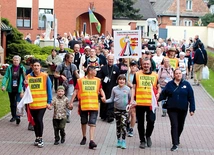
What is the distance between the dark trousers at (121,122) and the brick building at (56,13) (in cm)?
3908

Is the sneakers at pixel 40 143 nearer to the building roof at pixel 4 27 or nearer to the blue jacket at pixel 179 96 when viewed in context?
the blue jacket at pixel 179 96

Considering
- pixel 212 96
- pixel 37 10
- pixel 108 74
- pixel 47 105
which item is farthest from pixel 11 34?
pixel 37 10

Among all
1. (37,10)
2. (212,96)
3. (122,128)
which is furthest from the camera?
(37,10)

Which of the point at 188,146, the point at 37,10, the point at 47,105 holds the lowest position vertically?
the point at 188,146

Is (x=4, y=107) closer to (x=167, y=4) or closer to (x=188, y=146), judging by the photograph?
(x=188, y=146)

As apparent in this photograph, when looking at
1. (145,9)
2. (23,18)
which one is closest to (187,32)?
(145,9)

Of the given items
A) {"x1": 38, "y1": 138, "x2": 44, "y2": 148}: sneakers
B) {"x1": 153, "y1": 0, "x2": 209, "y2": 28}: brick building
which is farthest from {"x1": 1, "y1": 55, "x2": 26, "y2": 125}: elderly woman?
{"x1": 153, "y1": 0, "x2": 209, "y2": 28}: brick building

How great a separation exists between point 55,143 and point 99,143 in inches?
36.3

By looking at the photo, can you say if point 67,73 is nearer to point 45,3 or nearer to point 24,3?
point 24,3

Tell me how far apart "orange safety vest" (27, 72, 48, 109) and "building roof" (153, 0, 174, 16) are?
72.6 metres

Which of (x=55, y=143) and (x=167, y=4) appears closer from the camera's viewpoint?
(x=55, y=143)

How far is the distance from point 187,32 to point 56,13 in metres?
15.9

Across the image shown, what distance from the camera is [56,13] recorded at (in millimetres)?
52375

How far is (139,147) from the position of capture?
1191 centimetres
